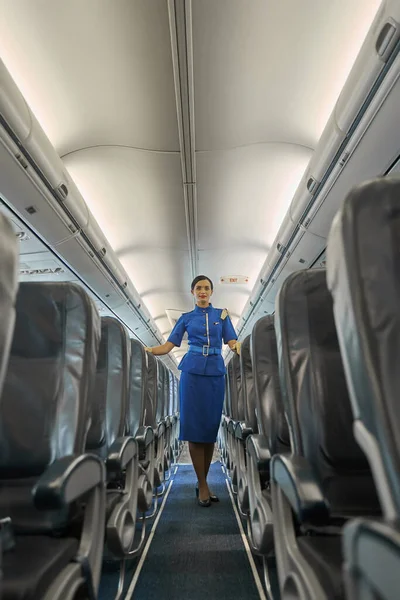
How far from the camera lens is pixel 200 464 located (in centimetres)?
326

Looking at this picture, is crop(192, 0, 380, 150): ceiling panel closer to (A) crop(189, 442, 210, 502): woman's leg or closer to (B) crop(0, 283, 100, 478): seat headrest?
(B) crop(0, 283, 100, 478): seat headrest

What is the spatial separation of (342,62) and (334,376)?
2.69 meters

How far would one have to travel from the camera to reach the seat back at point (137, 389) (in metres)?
2.79

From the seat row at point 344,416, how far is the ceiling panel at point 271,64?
2.16 meters

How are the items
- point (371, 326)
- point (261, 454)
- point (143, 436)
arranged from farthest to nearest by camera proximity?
point (143, 436) → point (261, 454) → point (371, 326)

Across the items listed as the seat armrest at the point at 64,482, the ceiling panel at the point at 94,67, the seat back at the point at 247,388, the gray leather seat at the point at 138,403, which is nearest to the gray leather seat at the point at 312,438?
the seat armrest at the point at 64,482

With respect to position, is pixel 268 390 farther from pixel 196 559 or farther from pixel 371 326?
pixel 371 326

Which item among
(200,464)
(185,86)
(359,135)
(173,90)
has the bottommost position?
(200,464)

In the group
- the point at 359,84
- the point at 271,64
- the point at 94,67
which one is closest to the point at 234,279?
the point at 271,64

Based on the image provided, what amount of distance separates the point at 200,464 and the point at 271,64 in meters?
3.35

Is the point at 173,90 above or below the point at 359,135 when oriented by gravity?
above

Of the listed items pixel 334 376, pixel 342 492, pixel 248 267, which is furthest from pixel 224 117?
pixel 248 267

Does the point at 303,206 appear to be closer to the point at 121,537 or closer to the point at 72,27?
the point at 72,27

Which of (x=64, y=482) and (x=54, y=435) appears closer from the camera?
(x=64, y=482)
